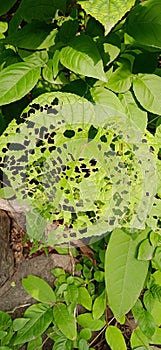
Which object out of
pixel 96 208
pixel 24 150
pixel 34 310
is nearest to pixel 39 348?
pixel 34 310

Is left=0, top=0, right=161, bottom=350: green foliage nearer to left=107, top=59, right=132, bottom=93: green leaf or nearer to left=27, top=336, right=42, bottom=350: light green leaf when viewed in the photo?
left=107, top=59, right=132, bottom=93: green leaf

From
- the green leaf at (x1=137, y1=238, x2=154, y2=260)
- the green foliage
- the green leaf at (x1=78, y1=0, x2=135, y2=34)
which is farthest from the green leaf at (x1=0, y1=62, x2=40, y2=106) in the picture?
the green leaf at (x1=137, y1=238, x2=154, y2=260)

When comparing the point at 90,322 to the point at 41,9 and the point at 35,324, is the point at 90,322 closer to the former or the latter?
the point at 35,324

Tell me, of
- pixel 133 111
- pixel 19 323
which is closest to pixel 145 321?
pixel 19 323

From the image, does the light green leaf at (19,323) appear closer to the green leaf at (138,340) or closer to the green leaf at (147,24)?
the green leaf at (138,340)

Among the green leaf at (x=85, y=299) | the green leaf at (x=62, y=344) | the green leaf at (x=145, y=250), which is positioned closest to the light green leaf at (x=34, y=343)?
the green leaf at (x=62, y=344)

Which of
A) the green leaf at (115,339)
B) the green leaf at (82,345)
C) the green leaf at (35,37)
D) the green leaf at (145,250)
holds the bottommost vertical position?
the green leaf at (115,339)

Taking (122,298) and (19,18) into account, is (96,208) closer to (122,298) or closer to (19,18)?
(122,298)
